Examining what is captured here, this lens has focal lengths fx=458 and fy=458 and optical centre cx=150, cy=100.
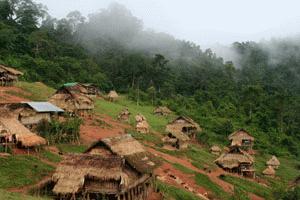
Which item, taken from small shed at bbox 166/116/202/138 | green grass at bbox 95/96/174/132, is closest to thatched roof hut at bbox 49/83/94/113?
green grass at bbox 95/96/174/132

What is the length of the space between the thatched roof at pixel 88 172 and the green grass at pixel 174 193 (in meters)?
5.35

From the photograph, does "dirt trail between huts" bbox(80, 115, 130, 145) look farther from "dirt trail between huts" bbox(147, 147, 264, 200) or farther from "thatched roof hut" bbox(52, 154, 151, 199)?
"thatched roof hut" bbox(52, 154, 151, 199)

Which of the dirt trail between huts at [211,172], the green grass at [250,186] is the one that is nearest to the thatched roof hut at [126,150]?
the dirt trail between huts at [211,172]

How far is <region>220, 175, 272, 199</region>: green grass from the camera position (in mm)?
39938

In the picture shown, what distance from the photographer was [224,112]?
245 feet

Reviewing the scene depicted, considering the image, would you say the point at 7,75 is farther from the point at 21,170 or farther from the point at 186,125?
the point at 21,170

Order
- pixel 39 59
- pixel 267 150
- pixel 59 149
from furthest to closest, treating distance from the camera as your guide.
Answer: pixel 39 59, pixel 267 150, pixel 59 149

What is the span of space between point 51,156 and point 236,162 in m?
21.6

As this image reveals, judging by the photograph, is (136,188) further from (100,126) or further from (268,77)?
(268,77)

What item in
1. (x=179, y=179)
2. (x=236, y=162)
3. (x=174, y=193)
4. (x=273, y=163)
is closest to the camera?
(x=174, y=193)

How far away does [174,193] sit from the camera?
3020 cm

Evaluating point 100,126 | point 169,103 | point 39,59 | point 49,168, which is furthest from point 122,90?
point 49,168

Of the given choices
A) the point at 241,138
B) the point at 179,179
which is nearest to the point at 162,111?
the point at 241,138

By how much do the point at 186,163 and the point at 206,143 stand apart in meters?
15.0
